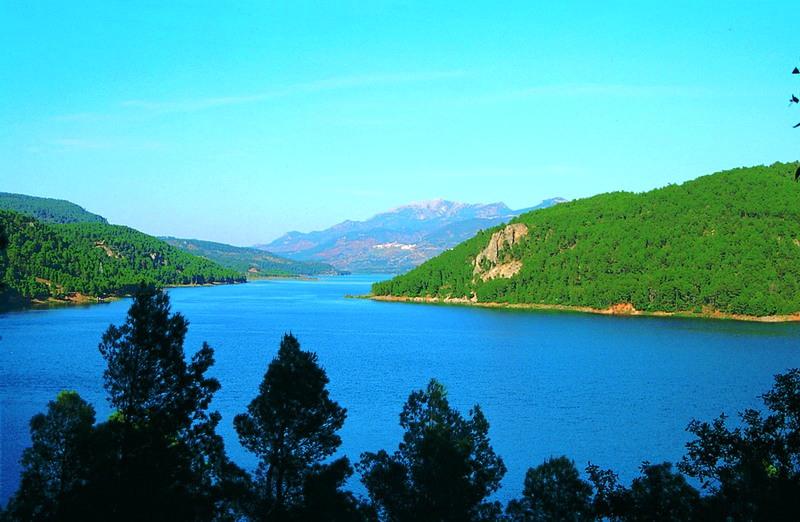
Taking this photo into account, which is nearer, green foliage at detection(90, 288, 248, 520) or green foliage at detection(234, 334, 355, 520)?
green foliage at detection(90, 288, 248, 520)

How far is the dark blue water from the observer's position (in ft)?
124

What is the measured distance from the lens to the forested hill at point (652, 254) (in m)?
119

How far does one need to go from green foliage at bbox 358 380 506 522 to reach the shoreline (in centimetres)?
9841

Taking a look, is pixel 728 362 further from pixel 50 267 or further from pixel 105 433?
pixel 50 267

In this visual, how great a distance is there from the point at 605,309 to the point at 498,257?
39297 mm

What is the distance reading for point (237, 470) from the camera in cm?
2058

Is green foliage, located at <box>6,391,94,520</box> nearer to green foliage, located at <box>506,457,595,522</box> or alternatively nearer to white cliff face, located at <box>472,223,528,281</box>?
green foliage, located at <box>506,457,595,522</box>

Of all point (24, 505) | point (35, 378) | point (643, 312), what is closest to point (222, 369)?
point (35, 378)

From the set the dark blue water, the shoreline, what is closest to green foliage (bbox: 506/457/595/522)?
the dark blue water

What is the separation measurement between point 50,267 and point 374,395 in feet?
423

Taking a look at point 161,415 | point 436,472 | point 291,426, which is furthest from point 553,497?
point 161,415

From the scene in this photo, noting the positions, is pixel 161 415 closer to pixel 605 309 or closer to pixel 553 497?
pixel 553 497

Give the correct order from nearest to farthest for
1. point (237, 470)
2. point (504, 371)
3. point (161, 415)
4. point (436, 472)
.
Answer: point (161, 415), point (436, 472), point (237, 470), point (504, 371)

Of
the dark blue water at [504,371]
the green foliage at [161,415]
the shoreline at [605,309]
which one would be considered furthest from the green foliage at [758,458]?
the shoreline at [605,309]
